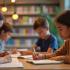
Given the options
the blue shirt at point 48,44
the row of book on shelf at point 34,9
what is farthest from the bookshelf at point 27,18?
the blue shirt at point 48,44

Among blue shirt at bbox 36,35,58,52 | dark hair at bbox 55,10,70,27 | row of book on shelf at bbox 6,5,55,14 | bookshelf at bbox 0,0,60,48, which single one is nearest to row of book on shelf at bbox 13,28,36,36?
bookshelf at bbox 0,0,60,48

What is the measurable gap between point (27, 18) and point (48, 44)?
3253mm

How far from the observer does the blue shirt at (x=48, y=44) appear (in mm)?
2839

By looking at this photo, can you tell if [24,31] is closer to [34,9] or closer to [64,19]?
[34,9]

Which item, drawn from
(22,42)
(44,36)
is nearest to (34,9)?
(22,42)

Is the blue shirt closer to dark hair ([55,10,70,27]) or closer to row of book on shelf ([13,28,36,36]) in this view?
dark hair ([55,10,70,27])

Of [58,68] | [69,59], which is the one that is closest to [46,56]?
[69,59]

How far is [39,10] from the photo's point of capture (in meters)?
6.09

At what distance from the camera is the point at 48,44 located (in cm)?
291

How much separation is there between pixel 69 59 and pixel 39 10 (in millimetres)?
4513

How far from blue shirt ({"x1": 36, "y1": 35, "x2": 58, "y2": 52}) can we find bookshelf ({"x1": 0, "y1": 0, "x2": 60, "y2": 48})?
2.96 metres

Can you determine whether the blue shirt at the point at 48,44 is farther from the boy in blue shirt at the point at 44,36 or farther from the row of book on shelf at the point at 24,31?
the row of book on shelf at the point at 24,31

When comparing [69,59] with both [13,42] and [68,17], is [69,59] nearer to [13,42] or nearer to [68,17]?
[68,17]

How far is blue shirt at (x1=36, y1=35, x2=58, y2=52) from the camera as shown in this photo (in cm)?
284
